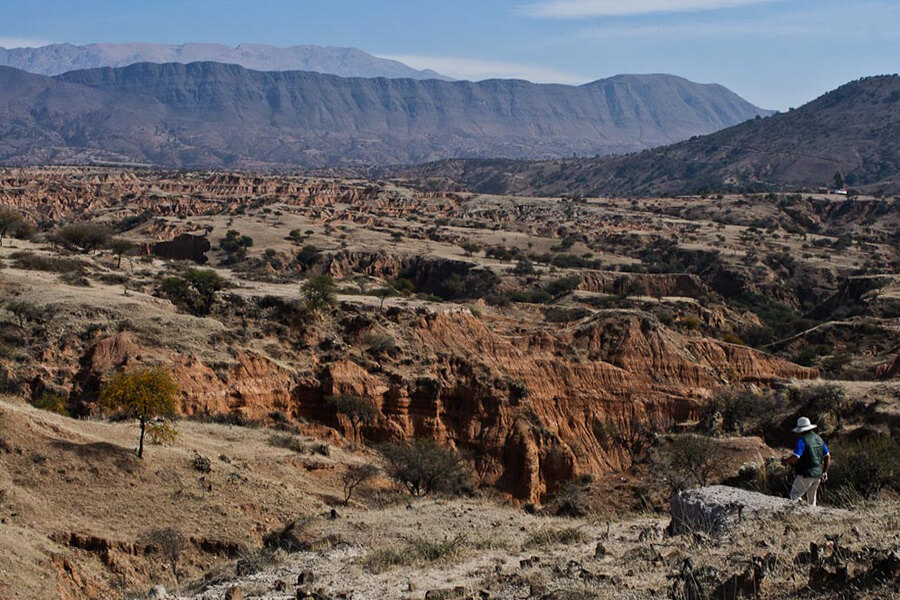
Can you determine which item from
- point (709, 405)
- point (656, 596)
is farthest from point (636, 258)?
point (656, 596)

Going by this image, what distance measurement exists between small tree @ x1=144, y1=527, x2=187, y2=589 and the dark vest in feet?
36.9

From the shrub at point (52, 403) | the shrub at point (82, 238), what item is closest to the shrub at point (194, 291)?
the shrub at point (52, 403)

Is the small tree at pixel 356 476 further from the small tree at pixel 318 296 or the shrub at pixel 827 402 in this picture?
the shrub at pixel 827 402

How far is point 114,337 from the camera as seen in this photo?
3028 cm

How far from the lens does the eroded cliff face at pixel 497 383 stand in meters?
30.5

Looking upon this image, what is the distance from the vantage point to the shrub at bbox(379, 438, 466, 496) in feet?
78.0

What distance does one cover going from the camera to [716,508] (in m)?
12.0

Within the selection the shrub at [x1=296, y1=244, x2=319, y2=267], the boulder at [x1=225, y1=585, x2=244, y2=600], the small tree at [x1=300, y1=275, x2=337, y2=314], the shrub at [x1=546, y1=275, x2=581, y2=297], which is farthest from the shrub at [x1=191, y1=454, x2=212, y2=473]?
the shrub at [x1=296, y1=244, x2=319, y2=267]

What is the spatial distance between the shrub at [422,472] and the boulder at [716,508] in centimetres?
1127

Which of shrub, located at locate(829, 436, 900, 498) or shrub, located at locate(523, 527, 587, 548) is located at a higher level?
shrub, located at locate(829, 436, 900, 498)

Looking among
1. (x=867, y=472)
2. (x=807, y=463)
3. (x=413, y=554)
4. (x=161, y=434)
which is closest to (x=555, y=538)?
(x=413, y=554)

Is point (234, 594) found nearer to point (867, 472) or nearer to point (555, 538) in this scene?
point (555, 538)

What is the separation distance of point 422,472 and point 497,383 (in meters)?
11.7

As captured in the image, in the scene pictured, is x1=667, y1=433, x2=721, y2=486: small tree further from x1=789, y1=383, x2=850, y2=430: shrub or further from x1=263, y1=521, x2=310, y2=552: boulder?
x1=263, y1=521, x2=310, y2=552: boulder
